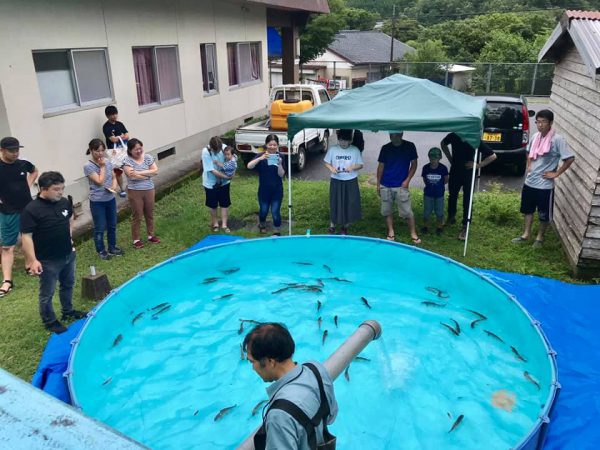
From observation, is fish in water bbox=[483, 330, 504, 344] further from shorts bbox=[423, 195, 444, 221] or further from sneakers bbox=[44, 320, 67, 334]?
sneakers bbox=[44, 320, 67, 334]

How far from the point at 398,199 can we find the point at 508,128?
518 centimetres

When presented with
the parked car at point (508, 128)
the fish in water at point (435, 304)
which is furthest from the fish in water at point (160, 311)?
the parked car at point (508, 128)

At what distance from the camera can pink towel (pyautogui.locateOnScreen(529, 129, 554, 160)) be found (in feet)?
24.5

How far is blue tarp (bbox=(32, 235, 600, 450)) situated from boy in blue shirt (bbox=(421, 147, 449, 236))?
164cm

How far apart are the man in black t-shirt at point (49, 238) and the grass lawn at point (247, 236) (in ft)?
1.74

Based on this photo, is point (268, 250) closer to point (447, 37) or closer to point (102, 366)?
point (102, 366)

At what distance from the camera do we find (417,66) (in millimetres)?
31172

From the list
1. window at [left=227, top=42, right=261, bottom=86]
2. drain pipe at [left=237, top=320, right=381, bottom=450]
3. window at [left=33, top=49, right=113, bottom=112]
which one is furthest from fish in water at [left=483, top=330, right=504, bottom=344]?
window at [left=227, top=42, right=261, bottom=86]

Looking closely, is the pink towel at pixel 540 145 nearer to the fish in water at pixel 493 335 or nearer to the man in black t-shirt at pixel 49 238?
the fish in water at pixel 493 335

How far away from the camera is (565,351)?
212 inches

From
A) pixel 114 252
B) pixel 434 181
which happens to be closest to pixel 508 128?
pixel 434 181

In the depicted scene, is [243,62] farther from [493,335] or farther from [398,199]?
[493,335]

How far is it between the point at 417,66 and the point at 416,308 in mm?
27587

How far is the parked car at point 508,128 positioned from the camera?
11.6 meters
